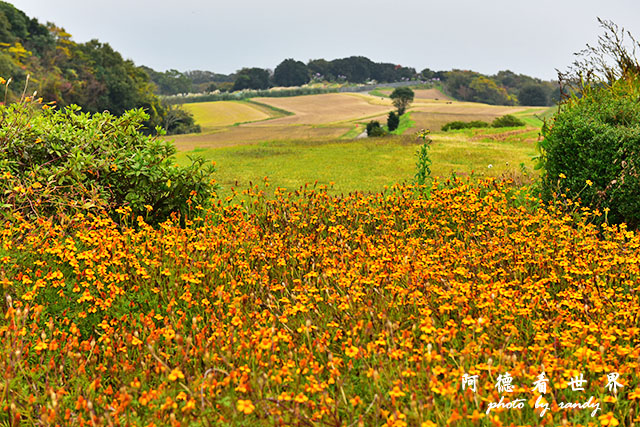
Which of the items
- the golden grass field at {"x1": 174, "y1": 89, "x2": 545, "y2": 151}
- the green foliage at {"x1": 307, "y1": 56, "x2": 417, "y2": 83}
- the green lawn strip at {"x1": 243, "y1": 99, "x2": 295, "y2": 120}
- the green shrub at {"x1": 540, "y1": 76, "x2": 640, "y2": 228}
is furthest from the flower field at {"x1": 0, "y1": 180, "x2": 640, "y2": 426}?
the green foliage at {"x1": 307, "y1": 56, "x2": 417, "y2": 83}

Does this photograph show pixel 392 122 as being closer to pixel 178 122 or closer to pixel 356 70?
pixel 178 122

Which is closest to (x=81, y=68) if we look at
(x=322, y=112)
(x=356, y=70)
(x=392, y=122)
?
(x=322, y=112)

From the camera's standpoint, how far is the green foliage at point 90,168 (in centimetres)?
666

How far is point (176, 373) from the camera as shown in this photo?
2.68 m

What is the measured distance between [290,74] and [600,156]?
102854 millimetres

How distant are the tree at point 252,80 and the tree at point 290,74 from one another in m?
4.58

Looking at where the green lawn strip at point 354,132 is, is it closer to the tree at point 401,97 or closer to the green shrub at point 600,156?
the tree at point 401,97

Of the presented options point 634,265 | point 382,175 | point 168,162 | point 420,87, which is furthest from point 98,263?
point 420,87

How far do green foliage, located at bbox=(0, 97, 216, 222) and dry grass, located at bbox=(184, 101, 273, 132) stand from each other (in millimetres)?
50473

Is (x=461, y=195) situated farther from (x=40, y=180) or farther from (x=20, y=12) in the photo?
(x=20, y=12)

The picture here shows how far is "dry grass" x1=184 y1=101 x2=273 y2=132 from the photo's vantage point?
61659mm

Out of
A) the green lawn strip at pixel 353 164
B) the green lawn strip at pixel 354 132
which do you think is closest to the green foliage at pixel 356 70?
the green lawn strip at pixel 354 132

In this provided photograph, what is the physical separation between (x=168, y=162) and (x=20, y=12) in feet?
200

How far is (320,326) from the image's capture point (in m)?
4.02
